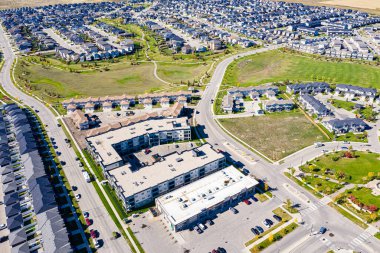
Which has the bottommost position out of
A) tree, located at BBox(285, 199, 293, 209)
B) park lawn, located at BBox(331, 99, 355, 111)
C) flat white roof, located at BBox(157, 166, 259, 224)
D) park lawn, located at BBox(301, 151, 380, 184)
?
tree, located at BBox(285, 199, 293, 209)

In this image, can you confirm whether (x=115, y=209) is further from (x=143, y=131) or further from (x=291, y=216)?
(x=291, y=216)

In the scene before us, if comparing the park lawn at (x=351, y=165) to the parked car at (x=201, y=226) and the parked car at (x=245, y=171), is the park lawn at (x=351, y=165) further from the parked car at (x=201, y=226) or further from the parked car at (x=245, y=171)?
the parked car at (x=201, y=226)

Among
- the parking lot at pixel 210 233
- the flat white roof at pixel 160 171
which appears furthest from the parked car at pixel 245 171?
the parking lot at pixel 210 233

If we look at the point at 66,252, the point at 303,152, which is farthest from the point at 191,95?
the point at 66,252

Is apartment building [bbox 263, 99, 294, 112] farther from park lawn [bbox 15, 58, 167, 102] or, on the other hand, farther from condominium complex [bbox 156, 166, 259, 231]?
park lawn [bbox 15, 58, 167, 102]

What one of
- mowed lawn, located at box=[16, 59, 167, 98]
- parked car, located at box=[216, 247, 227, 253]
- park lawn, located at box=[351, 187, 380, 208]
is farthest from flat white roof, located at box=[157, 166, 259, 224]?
mowed lawn, located at box=[16, 59, 167, 98]
